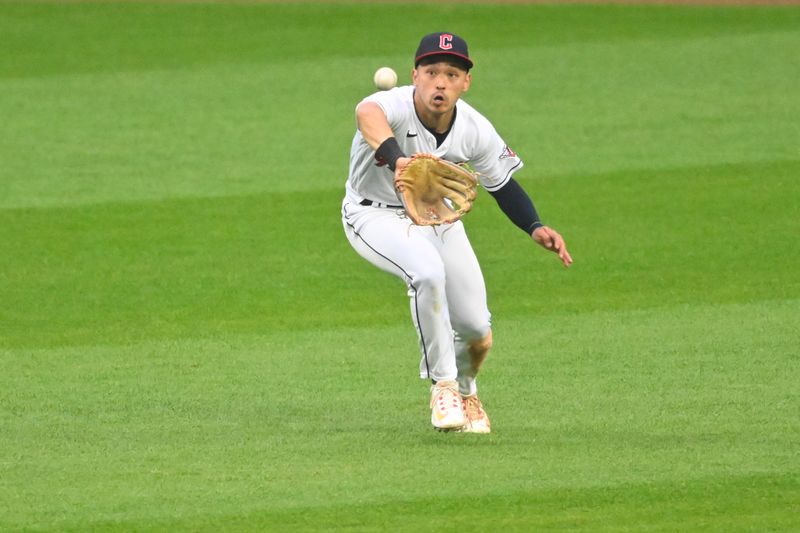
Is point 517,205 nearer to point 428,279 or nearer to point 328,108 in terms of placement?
point 428,279

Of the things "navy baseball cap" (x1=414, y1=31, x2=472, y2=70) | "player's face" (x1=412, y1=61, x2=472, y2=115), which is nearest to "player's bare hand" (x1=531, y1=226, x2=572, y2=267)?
"player's face" (x1=412, y1=61, x2=472, y2=115)

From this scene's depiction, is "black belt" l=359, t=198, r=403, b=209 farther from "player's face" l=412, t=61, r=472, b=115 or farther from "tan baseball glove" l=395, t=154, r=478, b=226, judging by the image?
"player's face" l=412, t=61, r=472, b=115

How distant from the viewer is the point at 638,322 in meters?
8.19

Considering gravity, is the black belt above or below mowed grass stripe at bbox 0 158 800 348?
below

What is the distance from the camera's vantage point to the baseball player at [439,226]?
595 centimetres

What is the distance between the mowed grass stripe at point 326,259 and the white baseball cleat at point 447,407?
233 centimetres

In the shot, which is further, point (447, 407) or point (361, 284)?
point (361, 284)

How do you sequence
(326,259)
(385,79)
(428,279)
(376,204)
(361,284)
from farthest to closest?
(326,259)
(361,284)
(385,79)
(376,204)
(428,279)

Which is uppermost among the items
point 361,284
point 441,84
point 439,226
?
point 361,284

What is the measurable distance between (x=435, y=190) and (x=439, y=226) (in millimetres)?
257

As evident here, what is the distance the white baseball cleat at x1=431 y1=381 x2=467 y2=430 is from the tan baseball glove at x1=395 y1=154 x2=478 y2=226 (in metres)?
0.64

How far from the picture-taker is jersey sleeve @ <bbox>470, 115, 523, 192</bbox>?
6.24m

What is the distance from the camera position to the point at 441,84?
596cm

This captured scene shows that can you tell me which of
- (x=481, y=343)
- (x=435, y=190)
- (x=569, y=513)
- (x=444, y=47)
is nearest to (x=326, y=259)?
(x=481, y=343)
